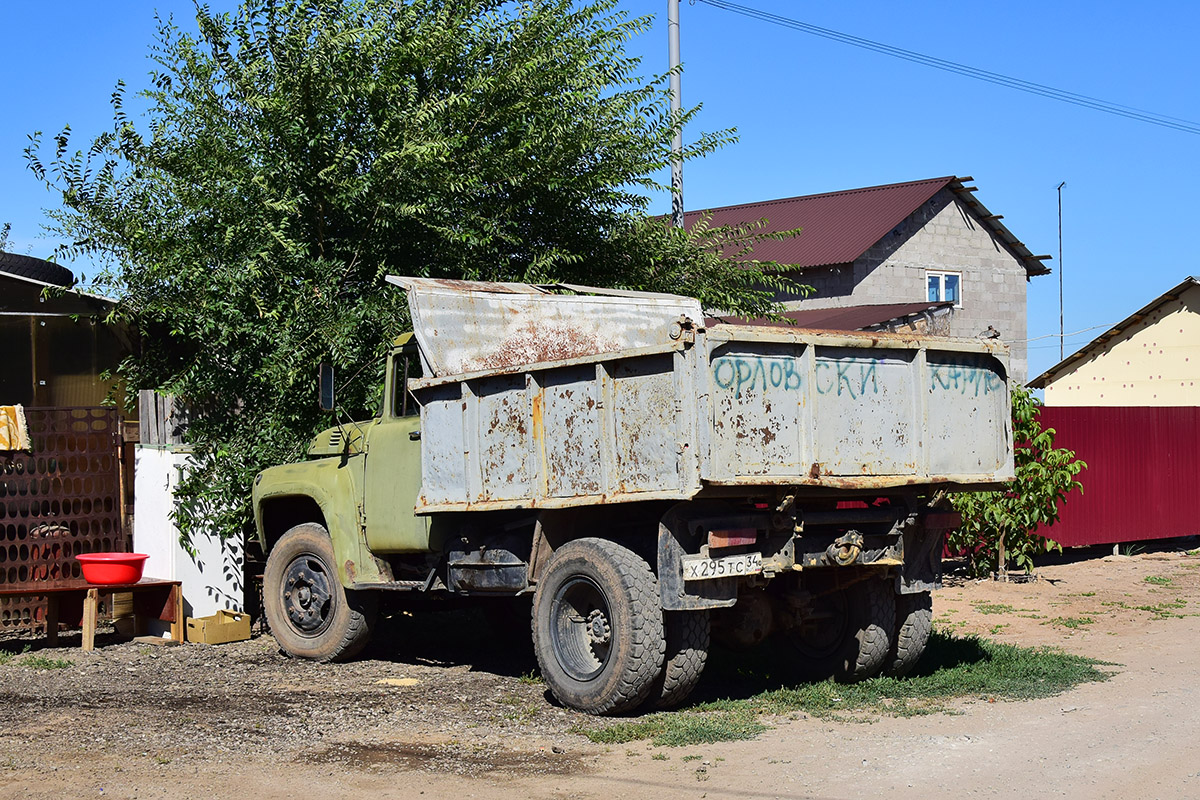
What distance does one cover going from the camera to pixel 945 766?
6.29 meters

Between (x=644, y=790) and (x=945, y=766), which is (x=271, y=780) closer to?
(x=644, y=790)

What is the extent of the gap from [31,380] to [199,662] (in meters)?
5.44

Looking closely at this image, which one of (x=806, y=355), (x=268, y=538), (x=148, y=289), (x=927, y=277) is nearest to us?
(x=806, y=355)

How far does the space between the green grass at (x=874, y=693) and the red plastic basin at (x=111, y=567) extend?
5.21 meters

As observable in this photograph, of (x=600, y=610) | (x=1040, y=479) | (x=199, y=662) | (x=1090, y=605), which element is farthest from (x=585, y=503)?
(x=1040, y=479)

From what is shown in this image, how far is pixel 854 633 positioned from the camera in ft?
28.0

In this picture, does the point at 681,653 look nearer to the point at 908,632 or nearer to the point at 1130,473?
the point at 908,632

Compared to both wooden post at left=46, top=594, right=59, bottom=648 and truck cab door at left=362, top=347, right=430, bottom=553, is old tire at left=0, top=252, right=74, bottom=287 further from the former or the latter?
truck cab door at left=362, top=347, right=430, bottom=553

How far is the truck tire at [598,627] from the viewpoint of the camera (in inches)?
293

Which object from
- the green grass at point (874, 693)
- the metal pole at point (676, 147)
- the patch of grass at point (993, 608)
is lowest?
the patch of grass at point (993, 608)

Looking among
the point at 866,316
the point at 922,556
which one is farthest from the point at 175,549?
the point at 866,316

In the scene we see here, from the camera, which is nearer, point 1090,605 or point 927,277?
point 1090,605

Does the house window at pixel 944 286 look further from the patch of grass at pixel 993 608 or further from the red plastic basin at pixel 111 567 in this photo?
the red plastic basin at pixel 111 567

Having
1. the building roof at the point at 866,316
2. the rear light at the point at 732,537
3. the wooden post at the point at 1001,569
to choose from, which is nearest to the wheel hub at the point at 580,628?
the rear light at the point at 732,537
